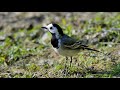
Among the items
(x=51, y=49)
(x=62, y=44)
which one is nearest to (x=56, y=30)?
(x=62, y=44)

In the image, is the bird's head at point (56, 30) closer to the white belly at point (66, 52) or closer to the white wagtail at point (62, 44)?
the white wagtail at point (62, 44)

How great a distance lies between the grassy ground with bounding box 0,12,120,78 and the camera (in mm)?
5984

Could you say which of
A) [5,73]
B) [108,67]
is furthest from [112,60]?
[5,73]

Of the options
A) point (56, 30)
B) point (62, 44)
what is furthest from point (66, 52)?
point (56, 30)

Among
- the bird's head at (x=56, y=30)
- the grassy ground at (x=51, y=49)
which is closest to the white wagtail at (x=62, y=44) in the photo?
the bird's head at (x=56, y=30)

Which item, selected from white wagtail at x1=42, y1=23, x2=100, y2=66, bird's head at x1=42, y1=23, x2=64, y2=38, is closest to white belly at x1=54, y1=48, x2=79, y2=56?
white wagtail at x1=42, y1=23, x2=100, y2=66

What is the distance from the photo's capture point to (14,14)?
8.30 metres

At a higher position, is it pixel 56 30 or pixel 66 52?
pixel 56 30

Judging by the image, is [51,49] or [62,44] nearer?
[62,44]

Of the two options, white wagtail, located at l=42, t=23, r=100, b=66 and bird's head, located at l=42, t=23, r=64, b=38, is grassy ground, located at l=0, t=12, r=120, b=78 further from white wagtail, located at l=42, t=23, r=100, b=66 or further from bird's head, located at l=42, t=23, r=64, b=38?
bird's head, located at l=42, t=23, r=64, b=38

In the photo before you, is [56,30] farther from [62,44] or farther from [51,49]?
[51,49]

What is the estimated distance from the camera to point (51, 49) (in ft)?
22.3

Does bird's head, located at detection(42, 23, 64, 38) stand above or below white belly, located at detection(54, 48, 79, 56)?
above

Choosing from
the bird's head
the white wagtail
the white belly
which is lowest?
the white belly
